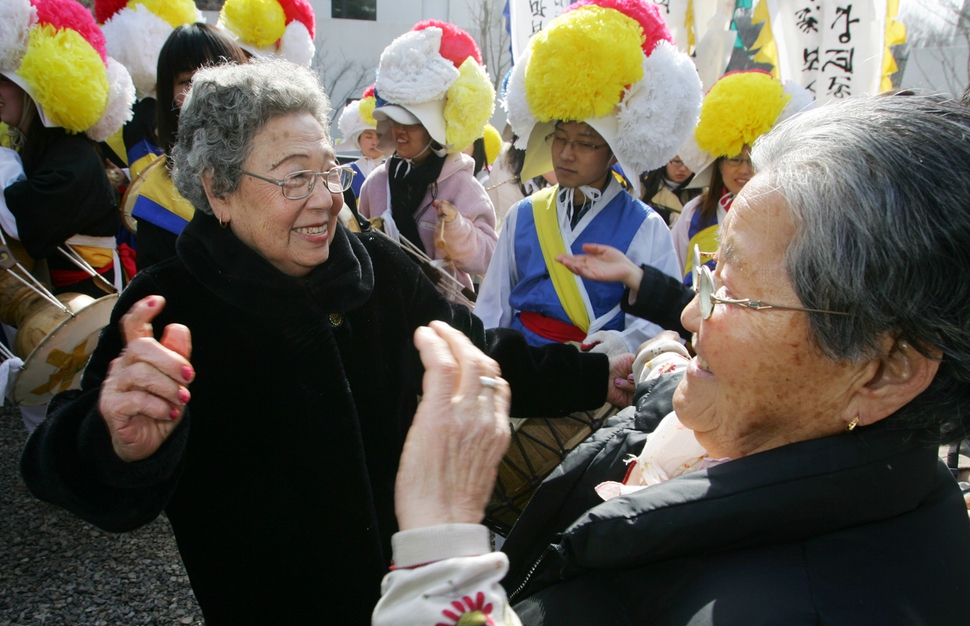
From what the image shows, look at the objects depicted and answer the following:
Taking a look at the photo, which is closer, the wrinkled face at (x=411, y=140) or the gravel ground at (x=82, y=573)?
the gravel ground at (x=82, y=573)

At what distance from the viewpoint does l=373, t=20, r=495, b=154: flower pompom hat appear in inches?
149

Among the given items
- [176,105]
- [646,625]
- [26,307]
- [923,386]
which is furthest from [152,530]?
[923,386]

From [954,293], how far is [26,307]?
3854 mm

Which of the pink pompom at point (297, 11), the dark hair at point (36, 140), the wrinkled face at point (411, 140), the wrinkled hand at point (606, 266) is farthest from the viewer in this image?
the pink pompom at point (297, 11)

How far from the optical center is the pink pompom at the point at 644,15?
2850 mm

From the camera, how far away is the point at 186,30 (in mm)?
2838

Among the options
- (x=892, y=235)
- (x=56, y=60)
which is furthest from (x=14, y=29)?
(x=892, y=235)

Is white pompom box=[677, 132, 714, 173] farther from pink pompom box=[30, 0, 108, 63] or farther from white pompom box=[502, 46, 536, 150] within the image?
pink pompom box=[30, 0, 108, 63]

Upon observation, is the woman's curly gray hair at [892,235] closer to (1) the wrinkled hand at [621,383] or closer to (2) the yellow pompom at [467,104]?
(1) the wrinkled hand at [621,383]

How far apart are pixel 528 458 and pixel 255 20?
389 cm

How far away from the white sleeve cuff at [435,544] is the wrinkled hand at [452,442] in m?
0.03

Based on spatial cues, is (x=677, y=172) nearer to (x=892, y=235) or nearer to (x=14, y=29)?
(x=14, y=29)

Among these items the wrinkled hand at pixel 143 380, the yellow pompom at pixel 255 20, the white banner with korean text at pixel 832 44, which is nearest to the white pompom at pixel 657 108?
the white banner with korean text at pixel 832 44

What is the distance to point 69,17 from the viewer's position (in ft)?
11.1
